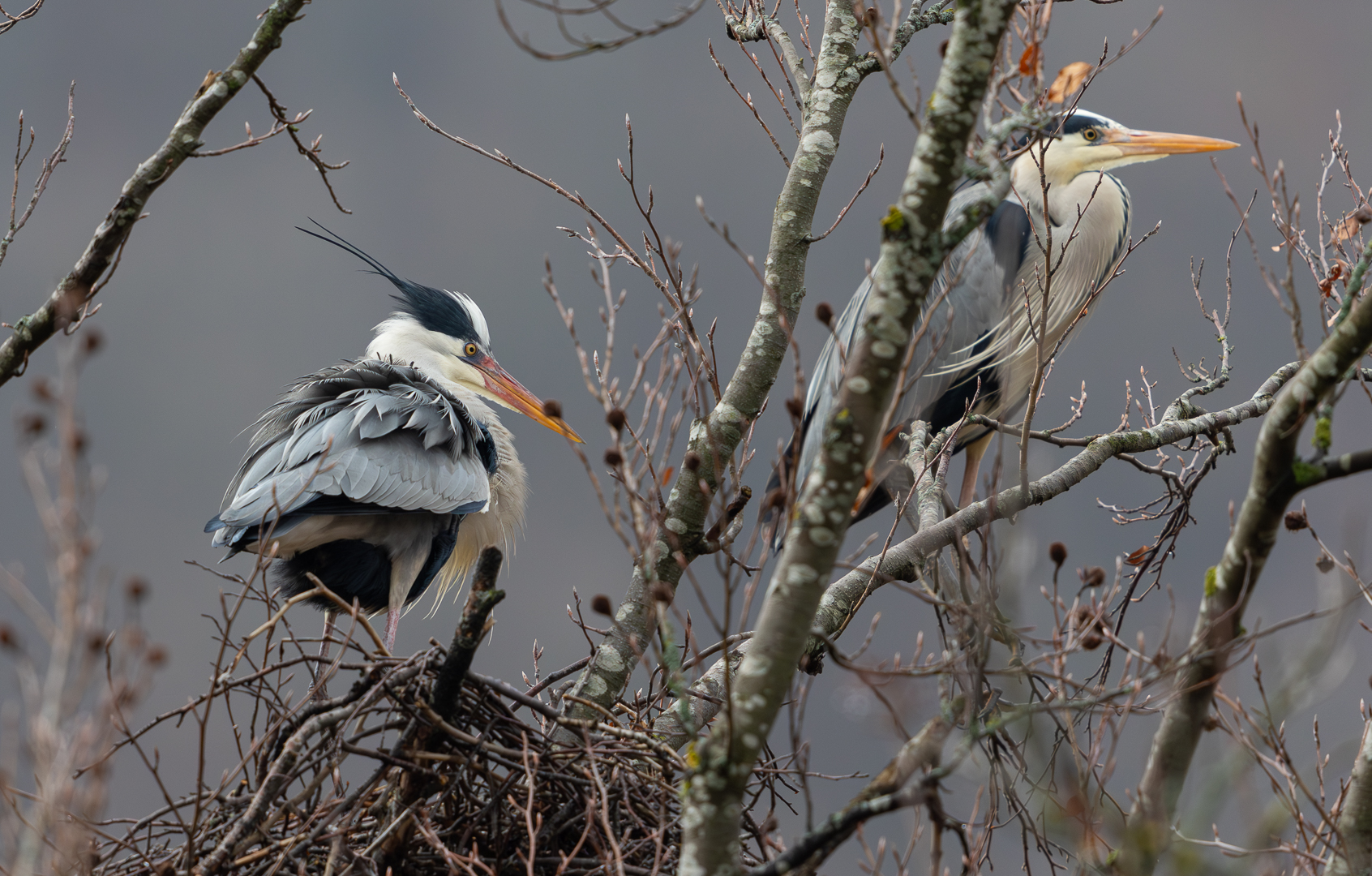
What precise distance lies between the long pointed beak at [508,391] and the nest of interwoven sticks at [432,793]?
2645 mm

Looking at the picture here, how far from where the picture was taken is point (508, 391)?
4730 millimetres

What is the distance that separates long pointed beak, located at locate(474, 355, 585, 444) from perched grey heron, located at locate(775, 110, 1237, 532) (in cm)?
124

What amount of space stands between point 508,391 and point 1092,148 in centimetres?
260

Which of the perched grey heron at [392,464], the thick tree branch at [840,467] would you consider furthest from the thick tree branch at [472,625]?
the perched grey heron at [392,464]

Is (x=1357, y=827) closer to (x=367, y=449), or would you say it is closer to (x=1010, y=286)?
(x=1010, y=286)

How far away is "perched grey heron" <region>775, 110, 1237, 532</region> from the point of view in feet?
12.7

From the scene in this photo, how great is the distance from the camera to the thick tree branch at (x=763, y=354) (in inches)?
105

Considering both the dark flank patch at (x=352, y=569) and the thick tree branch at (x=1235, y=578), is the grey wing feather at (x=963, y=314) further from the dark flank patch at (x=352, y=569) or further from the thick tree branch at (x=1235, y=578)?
the thick tree branch at (x=1235, y=578)

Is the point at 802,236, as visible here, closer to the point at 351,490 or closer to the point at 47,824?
the point at 351,490

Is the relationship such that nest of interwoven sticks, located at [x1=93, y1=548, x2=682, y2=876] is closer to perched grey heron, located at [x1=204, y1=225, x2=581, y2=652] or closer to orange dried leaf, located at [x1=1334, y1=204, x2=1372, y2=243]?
perched grey heron, located at [x1=204, y1=225, x2=581, y2=652]

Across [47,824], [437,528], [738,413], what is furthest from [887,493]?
[47,824]

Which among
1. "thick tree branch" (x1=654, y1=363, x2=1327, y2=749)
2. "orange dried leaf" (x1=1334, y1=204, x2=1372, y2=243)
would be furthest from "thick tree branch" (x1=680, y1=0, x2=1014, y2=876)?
"orange dried leaf" (x1=1334, y1=204, x2=1372, y2=243)

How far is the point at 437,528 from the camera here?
405 centimetres

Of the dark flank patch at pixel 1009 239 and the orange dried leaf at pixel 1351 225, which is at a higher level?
the dark flank patch at pixel 1009 239
